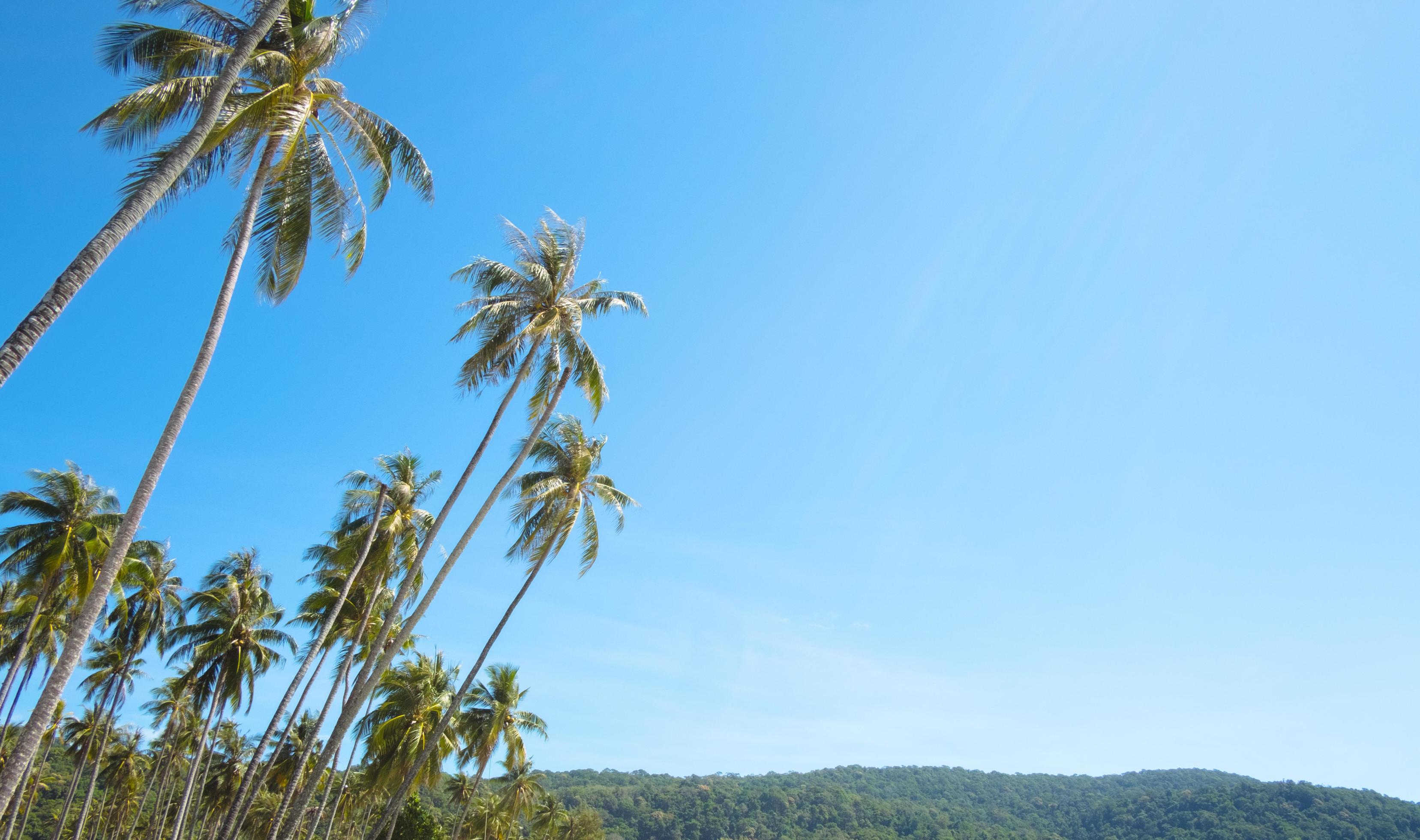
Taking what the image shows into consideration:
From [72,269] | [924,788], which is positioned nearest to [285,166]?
[72,269]

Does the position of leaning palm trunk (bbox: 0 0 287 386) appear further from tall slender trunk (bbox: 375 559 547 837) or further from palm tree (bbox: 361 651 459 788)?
palm tree (bbox: 361 651 459 788)

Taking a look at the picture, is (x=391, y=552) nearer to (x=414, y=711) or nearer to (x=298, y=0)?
(x=414, y=711)

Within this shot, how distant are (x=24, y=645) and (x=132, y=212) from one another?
24196 mm

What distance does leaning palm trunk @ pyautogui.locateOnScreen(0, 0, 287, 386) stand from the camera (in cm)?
786

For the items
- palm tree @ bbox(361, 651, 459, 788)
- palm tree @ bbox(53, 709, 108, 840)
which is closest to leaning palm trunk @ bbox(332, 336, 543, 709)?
palm tree @ bbox(361, 651, 459, 788)

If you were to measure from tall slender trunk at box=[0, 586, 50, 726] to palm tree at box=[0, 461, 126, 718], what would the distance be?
2.6 inches

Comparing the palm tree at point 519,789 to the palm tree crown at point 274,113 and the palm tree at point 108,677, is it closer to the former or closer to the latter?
the palm tree at point 108,677

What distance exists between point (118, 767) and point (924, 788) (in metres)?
181

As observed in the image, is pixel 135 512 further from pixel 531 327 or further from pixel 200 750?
pixel 200 750

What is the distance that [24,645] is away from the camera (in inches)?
1004

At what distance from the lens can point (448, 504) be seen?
1925 centimetres

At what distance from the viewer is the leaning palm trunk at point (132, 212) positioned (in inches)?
310

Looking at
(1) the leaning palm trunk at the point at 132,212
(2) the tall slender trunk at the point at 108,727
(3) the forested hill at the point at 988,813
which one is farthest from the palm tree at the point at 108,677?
(3) the forested hill at the point at 988,813

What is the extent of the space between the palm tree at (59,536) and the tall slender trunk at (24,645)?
0.07 meters
